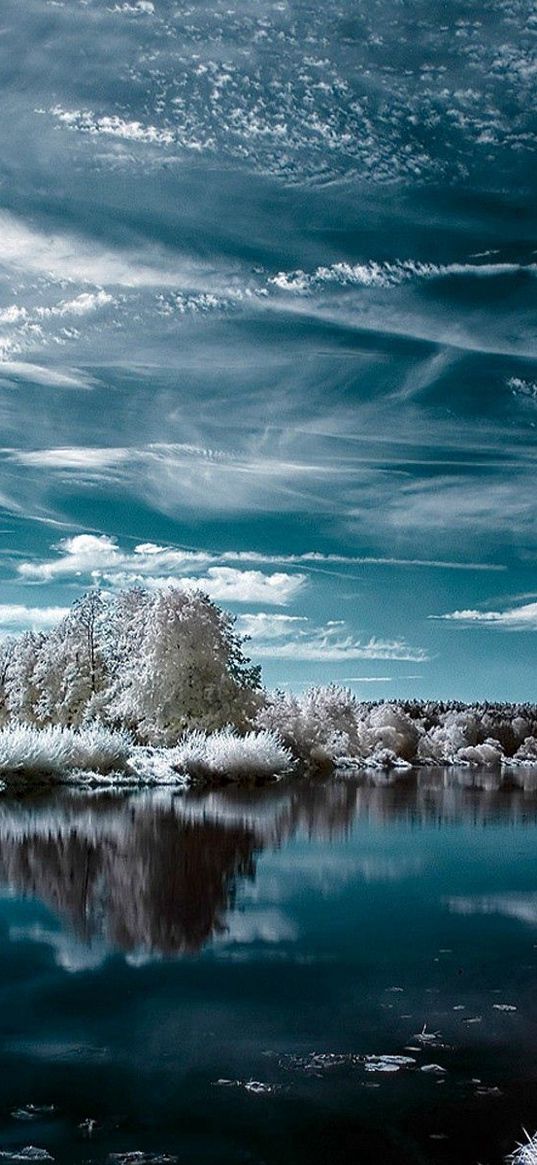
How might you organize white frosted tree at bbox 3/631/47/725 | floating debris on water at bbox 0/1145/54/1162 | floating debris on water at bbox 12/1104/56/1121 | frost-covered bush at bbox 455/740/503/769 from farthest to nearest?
frost-covered bush at bbox 455/740/503/769
white frosted tree at bbox 3/631/47/725
floating debris on water at bbox 12/1104/56/1121
floating debris on water at bbox 0/1145/54/1162

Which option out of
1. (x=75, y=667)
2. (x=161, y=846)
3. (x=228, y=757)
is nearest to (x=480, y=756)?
(x=75, y=667)

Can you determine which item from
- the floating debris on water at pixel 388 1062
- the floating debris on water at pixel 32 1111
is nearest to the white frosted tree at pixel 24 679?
the floating debris on water at pixel 388 1062

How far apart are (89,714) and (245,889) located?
50272mm

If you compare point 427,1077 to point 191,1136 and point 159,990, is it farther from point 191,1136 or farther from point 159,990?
point 159,990

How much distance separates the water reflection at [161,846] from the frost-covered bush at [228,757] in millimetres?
3324

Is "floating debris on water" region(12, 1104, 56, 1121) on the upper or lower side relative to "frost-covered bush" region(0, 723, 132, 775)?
lower

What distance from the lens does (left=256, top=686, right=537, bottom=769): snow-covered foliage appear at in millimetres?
70938

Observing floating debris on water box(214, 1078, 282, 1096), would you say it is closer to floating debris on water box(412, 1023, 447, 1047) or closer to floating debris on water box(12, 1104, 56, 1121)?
floating debris on water box(12, 1104, 56, 1121)

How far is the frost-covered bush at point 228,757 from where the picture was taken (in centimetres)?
4144

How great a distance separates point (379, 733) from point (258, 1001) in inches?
4248

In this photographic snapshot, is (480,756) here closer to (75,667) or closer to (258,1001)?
(75,667)

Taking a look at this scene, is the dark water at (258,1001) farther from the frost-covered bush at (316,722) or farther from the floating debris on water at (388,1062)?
the frost-covered bush at (316,722)

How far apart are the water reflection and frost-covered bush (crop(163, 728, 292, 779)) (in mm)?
3324

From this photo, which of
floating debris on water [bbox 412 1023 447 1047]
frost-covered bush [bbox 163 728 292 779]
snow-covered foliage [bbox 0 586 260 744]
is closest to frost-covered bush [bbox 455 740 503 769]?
snow-covered foliage [bbox 0 586 260 744]
